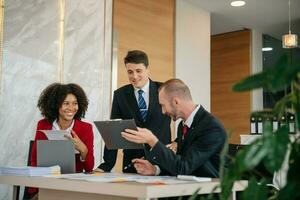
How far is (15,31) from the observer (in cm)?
403

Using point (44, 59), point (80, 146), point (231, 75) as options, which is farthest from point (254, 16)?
point (80, 146)

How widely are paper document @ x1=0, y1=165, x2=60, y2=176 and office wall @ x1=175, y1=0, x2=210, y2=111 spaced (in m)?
3.68

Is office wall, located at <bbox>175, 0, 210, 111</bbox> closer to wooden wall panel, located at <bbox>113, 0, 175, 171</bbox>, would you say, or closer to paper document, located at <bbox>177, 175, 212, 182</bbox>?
wooden wall panel, located at <bbox>113, 0, 175, 171</bbox>

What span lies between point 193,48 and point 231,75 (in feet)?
6.11

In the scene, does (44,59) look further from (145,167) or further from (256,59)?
(256,59)

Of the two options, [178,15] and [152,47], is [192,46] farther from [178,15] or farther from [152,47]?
[152,47]

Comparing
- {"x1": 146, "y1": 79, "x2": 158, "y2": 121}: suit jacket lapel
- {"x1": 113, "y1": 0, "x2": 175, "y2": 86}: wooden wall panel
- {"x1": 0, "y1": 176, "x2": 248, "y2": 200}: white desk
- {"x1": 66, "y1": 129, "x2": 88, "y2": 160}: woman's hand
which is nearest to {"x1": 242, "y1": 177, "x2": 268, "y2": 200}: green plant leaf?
{"x1": 0, "y1": 176, "x2": 248, "y2": 200}: white desk

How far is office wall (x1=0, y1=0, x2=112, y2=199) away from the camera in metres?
3.93

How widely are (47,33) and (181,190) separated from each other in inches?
118

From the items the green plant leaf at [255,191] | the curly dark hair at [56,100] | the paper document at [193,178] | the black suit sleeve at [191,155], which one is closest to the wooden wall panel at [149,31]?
the curly dark hair at [56,100]

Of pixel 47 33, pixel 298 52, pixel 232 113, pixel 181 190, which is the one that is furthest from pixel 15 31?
pixel 298 52

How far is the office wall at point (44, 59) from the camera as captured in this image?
3934 mm

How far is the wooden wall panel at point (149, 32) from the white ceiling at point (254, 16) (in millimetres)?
683

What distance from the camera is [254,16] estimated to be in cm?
687
